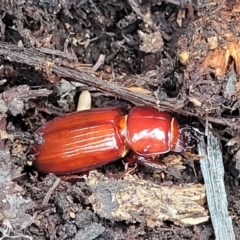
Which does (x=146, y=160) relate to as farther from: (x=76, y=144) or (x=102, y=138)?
(x=76, y=144)

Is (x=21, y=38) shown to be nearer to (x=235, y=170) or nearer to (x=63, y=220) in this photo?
(x=63, y=220)

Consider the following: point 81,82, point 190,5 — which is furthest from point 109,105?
point 190,5

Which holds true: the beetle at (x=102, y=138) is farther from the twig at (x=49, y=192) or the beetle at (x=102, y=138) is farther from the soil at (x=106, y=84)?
the twig at (x=49, y=192)

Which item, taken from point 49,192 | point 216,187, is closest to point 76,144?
point 49,192

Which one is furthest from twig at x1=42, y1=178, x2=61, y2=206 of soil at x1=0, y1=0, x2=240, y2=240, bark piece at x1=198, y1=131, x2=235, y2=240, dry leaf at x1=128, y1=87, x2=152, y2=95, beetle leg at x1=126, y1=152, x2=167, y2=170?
bark piece at x1=198, y1=131, x2=235, y2=240

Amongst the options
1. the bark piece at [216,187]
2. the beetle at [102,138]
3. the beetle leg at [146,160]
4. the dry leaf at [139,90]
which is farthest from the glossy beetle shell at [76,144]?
the bark piece at [216,187]
